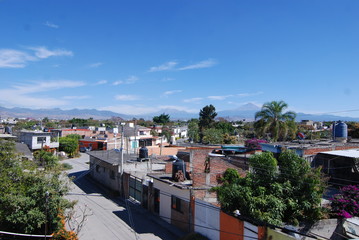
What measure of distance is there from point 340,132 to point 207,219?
18.4 meters

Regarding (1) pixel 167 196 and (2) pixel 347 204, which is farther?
(1) pixel 167 196

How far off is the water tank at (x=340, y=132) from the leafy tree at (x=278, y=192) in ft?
50.2

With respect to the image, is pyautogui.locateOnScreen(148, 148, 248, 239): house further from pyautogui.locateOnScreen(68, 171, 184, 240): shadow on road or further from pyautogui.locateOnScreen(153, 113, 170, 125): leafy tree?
pyautogui.locateOnScreen(153, 113, 170, 125): leafy tree

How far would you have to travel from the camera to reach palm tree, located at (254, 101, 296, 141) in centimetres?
3241

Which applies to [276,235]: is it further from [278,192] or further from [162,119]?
[162,119]

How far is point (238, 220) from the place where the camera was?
39.1 ft

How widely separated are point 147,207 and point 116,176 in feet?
19.1

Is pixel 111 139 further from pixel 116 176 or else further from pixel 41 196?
pixel 41 196

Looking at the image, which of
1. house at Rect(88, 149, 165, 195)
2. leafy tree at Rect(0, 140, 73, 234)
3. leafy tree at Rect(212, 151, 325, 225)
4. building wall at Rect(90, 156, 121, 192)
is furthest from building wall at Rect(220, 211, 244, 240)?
building wall at Rect(90, 156, 121, 192)

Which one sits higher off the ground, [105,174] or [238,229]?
[238,229]

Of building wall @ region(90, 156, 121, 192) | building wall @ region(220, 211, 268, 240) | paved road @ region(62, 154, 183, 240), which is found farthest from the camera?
building wall @ region(90, 156, 121, 192)

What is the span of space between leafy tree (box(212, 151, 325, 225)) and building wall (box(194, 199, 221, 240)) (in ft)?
3.34

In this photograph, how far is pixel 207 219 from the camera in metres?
14.1

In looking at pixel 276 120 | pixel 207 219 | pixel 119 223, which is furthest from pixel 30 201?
pixel 276 120
